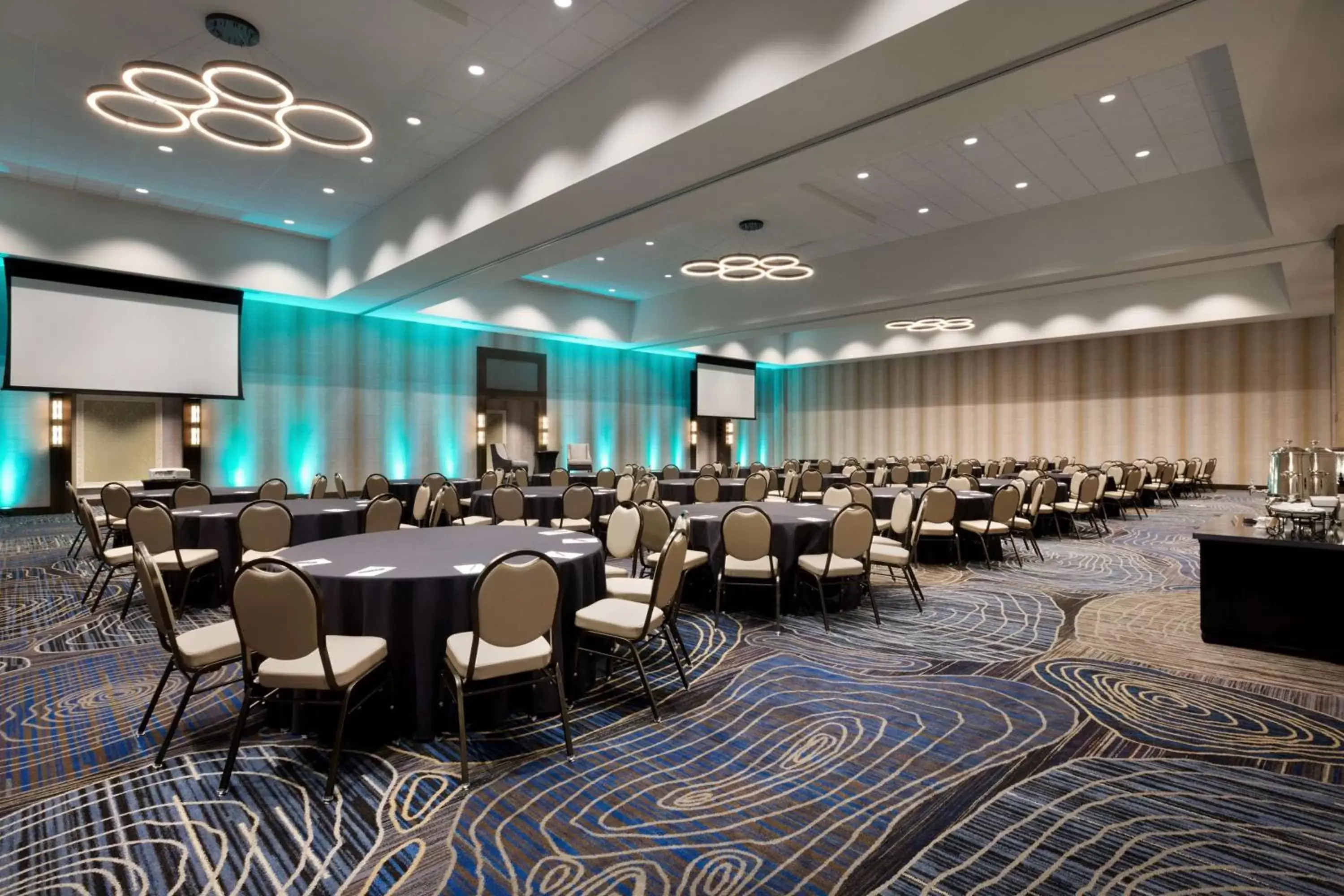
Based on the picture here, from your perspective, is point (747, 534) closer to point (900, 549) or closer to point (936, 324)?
point (900, 549)

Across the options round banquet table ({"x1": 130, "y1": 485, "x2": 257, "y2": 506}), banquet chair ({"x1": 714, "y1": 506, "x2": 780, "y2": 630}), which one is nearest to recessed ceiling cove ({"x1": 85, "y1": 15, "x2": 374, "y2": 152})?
round banquet table ({"x1": 130, "y1": 485, "x2": 257, "y2": 506})

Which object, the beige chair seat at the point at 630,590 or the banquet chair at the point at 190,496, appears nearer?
the beige chair seat at the point at 630,590

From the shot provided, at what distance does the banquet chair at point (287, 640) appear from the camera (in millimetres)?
2721

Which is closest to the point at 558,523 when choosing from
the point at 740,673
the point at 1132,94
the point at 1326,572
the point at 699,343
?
the point at 740,673

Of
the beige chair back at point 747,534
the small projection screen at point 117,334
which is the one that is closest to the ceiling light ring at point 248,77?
the beige chair back at point 747,534

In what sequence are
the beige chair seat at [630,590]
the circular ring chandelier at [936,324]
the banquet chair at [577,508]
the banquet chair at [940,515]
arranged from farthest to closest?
the circular ring chandelier at [936,324], the banquet chair at [577,508], the banquet chair at [940,515], the beige chair seat at [630,590]

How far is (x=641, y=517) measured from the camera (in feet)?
16.8

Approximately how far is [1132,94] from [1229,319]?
9989 mm

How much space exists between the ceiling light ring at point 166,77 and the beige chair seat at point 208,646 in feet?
15.9

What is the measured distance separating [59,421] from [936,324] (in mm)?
18077

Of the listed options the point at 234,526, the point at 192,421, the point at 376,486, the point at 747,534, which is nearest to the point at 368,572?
the point at 747,534

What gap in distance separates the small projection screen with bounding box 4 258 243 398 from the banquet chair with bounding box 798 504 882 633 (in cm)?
1134

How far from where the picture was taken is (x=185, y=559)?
544 cm

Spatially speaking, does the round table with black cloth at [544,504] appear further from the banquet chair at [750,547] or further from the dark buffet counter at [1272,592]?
the dark buffet counter at [1272,592]
